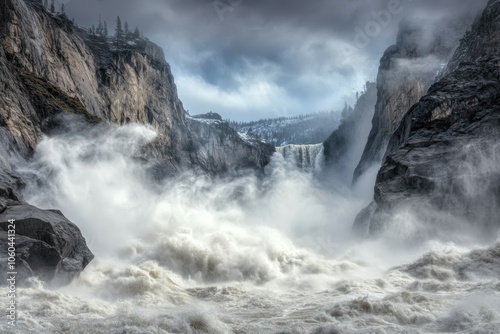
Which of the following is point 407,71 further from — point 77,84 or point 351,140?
point 77,84

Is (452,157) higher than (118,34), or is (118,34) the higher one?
(118,34)

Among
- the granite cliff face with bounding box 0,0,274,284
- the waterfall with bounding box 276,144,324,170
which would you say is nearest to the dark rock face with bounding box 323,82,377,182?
the waterfall with bounding box 276,144,324,170

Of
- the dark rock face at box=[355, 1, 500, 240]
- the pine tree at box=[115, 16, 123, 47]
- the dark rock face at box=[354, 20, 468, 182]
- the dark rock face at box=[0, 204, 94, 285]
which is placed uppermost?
the pine tree at box=[115, 16, 123, 47]

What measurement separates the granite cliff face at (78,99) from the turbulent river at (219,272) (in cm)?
260

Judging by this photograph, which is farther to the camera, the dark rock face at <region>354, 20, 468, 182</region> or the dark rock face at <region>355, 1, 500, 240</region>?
the dark rock face at <region>354, 20, 468, 182</region>

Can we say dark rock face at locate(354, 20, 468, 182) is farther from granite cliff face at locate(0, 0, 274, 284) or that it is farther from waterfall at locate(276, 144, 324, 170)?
granite cliff face at locate(0, 0, 274, 284)

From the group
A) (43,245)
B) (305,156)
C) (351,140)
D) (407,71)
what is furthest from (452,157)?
(305,156)

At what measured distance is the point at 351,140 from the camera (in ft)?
286

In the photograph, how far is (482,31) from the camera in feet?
151

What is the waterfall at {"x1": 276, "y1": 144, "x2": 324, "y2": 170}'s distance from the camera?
9238 cm

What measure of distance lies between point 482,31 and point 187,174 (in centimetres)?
4722

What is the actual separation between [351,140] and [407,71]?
26.6 metres

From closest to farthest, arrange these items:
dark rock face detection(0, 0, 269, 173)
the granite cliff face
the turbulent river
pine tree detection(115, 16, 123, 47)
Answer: the turbulent river, the granite cliff face, dark rock face detection(0, 0, 269, 173), pine tree detection(115, 16, 123, 47)

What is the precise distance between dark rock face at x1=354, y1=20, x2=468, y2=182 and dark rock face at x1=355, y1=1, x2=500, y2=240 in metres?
15.1
